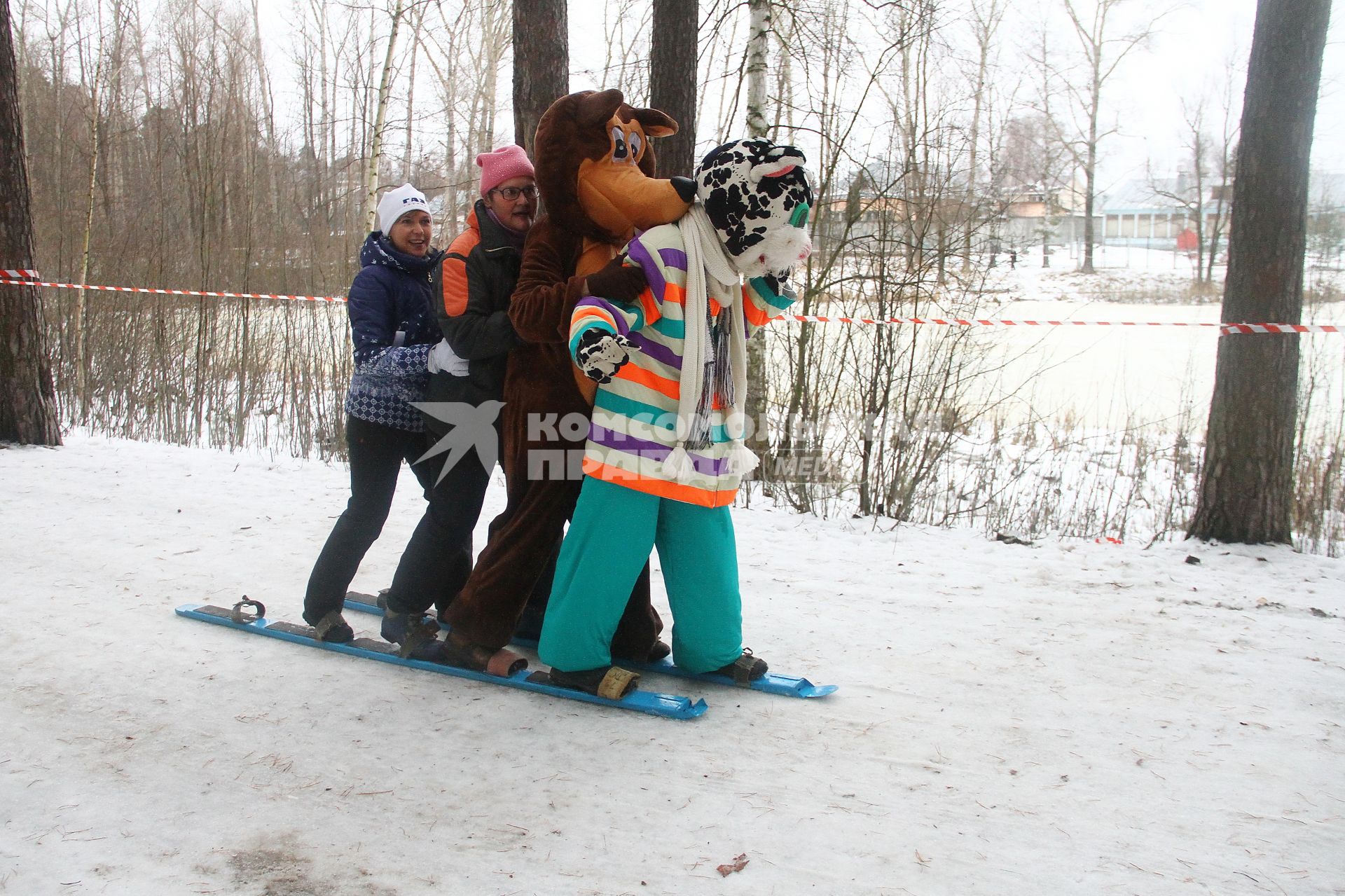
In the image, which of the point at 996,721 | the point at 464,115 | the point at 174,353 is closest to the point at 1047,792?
the point at 996,721

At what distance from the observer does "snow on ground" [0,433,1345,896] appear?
2.04 metres

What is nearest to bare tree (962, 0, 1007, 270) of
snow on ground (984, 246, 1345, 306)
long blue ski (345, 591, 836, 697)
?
long blue ski (345, 591, 836, 697)

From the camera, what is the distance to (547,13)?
501 cm

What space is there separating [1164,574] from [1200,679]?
1.29 meters

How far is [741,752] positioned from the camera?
8.48 ft

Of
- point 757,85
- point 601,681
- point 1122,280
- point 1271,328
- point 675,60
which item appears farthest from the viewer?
point 1122,280

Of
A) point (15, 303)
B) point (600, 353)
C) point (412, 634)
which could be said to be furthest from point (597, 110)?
point (15, 303)

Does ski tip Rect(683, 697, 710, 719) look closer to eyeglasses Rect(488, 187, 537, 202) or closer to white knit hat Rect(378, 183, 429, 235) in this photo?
eyeglasses Rect(488, 187, 537, 202)

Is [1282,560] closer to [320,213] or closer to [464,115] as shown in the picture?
[320,213]

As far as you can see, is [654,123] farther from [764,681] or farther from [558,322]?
[764,681]

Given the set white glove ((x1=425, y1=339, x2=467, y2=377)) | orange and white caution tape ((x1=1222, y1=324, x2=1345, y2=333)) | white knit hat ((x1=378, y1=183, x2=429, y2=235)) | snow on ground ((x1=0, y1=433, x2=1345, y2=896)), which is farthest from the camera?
orange and white caution tape ((x1=1222, y1=324, x2=1345, y2=333))

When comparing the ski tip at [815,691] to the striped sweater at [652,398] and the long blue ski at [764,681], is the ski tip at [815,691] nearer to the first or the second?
the long blue ski at [764,681]

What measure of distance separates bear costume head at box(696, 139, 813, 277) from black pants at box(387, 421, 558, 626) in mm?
1045

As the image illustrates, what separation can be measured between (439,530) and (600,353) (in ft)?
3.64
